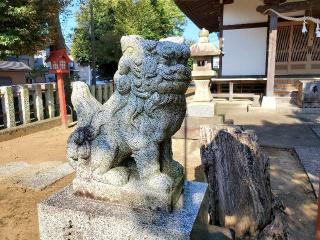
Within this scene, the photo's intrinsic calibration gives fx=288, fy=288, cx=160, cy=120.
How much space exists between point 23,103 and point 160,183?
7.09 metres

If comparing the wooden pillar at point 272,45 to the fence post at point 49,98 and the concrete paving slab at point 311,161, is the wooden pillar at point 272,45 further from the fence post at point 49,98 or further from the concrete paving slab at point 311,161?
the fence post at point 49,98

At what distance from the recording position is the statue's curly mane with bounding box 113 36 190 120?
5.33 feet

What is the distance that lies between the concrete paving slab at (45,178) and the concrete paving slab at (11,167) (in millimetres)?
521

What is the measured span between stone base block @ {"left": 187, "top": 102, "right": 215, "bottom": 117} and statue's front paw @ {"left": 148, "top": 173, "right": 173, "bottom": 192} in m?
5.44

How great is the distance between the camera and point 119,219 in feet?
5.73

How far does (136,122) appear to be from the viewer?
5.80 feet

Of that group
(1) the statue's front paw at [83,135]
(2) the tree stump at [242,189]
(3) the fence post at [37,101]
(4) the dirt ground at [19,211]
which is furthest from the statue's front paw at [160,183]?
(3) the fence post at [37,101]

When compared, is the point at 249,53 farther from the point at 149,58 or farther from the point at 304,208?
the point at 149,58

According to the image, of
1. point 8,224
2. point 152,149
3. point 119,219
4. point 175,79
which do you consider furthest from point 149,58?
point 8,224

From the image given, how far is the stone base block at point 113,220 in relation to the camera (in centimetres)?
169

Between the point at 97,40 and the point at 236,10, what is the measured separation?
11951 mm

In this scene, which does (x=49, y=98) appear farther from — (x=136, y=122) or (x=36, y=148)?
(x=136, y=122)

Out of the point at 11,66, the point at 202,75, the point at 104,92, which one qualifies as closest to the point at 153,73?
the point at 202,75

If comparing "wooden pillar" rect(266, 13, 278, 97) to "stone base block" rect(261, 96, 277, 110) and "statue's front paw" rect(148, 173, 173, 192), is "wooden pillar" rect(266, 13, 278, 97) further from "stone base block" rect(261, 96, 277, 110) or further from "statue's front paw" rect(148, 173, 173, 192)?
"statue's front paw" rect(148, 173, 173, 192)
